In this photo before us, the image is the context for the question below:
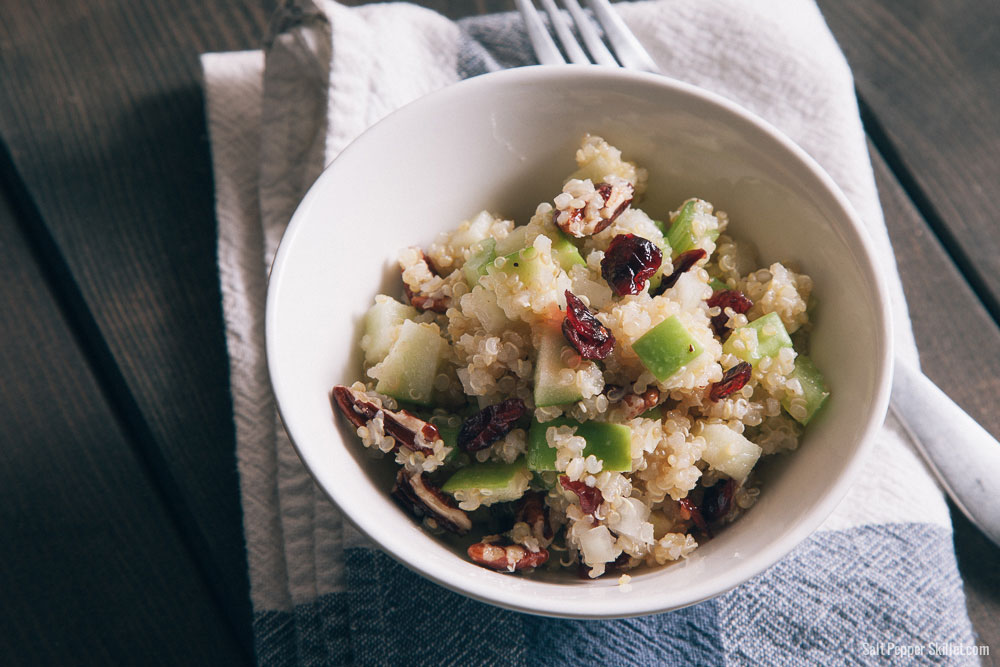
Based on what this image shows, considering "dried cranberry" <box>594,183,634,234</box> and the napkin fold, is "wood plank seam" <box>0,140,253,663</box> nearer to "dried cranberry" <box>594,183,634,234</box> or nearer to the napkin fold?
the napkin fold

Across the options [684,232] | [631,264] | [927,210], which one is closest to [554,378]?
[631,264]

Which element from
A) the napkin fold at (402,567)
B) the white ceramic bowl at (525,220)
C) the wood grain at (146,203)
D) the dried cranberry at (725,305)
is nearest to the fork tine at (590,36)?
the napkin fold at (402,567)

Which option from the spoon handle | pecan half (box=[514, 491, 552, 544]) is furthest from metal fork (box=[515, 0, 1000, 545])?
pecan half (box=[514, 491, 552, 544])

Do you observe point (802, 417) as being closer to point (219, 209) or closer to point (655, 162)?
point (655, 162)

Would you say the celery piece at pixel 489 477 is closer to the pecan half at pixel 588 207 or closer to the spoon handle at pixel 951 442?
the pecan half at pixel 588 207

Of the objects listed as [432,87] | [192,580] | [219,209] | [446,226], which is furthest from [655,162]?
Result: [192,580]

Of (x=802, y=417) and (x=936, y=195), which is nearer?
(x=802, y=417)

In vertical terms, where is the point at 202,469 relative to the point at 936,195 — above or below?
below
